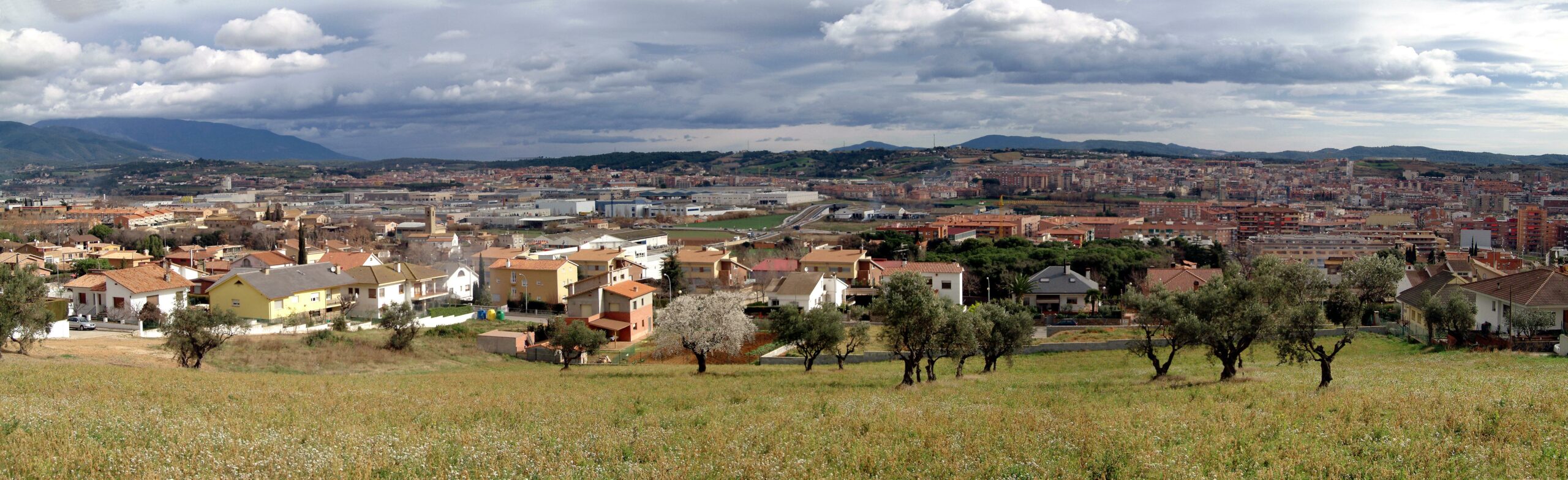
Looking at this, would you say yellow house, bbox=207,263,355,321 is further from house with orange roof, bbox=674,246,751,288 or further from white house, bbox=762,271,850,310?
house with orange roof, bbox=674,246,751,288

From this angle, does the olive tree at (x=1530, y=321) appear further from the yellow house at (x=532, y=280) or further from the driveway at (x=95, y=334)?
the driveway at (x=95, y=334)

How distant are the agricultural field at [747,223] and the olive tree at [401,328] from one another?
6382cm

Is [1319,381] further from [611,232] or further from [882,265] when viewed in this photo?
[611,232]

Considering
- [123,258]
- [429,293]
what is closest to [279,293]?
[429,293]

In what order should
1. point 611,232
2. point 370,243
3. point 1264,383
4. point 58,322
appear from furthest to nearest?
point 611,232 < point 370,243 < point 58,322 < point 1264,383

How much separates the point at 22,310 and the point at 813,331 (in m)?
17.0

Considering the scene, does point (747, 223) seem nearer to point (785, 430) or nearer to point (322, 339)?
point (322, 339)

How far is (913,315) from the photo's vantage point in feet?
58.1

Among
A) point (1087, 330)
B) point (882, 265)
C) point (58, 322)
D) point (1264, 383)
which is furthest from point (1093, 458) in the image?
point (882, 265)

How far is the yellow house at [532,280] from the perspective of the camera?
40.5 m

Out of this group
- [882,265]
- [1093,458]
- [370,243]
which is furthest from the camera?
[370,243]

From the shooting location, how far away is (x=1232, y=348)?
16344 millimetres

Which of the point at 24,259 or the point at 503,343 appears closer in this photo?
the point at 503,343

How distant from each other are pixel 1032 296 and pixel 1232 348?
25.4 meters
